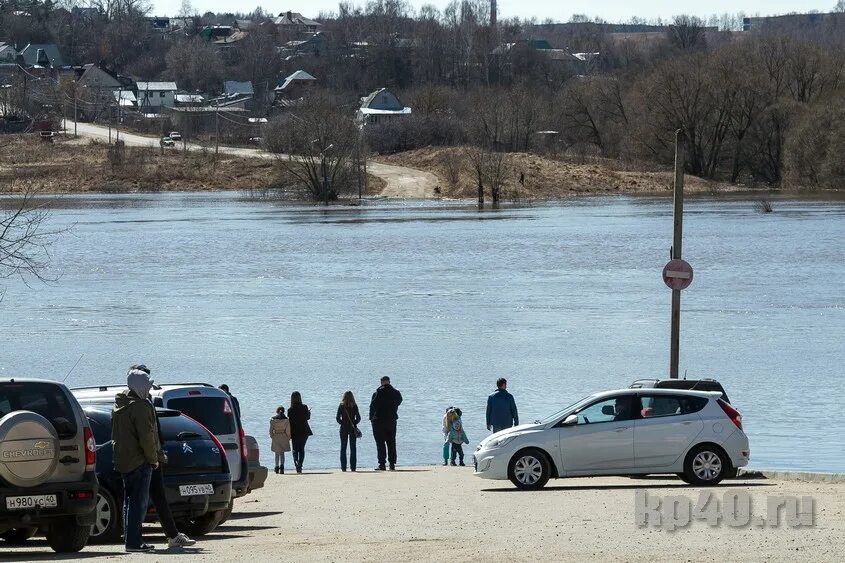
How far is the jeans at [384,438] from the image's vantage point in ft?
68.0

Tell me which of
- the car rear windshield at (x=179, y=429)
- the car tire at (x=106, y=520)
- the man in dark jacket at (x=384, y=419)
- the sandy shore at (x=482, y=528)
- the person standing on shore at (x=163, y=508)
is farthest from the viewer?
the man in dark jacket at (x=384, y=419)

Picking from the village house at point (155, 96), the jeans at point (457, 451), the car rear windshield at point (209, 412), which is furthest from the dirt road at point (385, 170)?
the car rear windshield at point (209, 412)

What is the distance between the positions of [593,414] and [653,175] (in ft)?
320

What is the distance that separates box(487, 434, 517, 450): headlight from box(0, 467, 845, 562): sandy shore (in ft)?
1.67

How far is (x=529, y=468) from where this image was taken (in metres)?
16.6

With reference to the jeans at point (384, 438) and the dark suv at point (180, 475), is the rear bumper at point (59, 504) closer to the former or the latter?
the dark suv at point (180, 475)

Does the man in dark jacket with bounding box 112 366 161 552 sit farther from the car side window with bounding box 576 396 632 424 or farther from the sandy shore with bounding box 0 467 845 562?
the car side window with bounding box 576 396 632 424

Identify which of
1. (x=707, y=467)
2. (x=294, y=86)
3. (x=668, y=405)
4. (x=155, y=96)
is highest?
(x=668, y=405)

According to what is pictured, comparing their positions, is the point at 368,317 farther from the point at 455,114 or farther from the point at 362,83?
the point at 362,83

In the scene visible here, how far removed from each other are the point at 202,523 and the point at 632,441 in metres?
5.45

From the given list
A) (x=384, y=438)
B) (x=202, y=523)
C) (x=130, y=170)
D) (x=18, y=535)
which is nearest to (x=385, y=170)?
(x=130, y=170)

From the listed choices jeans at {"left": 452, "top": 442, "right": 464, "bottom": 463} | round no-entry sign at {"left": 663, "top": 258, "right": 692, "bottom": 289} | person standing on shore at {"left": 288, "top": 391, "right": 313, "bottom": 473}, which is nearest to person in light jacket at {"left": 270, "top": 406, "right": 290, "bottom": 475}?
person standing on shore at {"left": 288, "top": 391, "right": 313, "bottom": 473}

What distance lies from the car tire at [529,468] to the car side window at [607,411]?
2.09 feet

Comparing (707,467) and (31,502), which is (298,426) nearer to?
(707,467)
